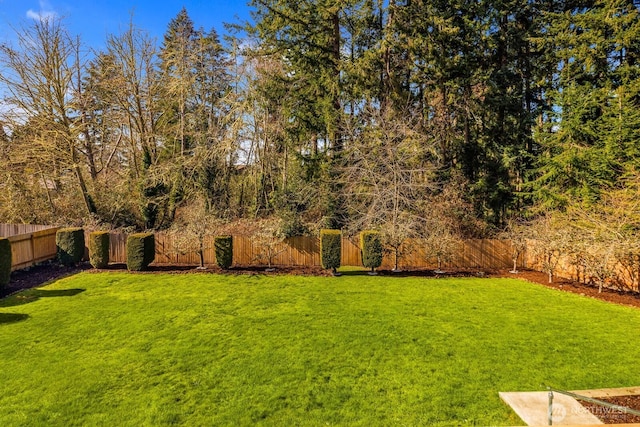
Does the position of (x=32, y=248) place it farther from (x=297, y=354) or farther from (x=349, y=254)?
(x=297, y=354)

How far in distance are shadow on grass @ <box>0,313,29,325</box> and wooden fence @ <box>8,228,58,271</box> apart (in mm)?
5450

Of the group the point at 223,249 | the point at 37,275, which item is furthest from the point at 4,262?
the point at 223,249

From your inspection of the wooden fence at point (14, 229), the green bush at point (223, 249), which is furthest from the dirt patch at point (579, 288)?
the wooden fence at point (14, 229)

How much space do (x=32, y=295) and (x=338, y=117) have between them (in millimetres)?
13931

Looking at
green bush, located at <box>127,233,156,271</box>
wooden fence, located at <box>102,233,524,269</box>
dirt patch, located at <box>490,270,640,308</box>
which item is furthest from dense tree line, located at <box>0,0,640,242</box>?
green bush, located at <box>127,233,156,271</box>

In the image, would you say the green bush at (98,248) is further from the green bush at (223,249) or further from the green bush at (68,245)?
the green bush at (223,249)

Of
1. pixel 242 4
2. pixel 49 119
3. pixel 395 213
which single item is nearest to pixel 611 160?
pixel 395 213

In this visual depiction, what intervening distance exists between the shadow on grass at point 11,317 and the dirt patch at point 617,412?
449 inches

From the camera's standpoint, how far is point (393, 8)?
15.6m

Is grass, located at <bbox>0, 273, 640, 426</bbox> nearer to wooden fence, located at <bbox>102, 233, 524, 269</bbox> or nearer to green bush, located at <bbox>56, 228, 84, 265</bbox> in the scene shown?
green bush, located at <bbox>56, 228, 84, 265</bbox>

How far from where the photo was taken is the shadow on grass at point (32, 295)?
942 cm

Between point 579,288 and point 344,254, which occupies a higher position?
point 344,254

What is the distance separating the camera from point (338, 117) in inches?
666

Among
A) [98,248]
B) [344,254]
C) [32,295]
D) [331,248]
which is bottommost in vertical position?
[32,295]
